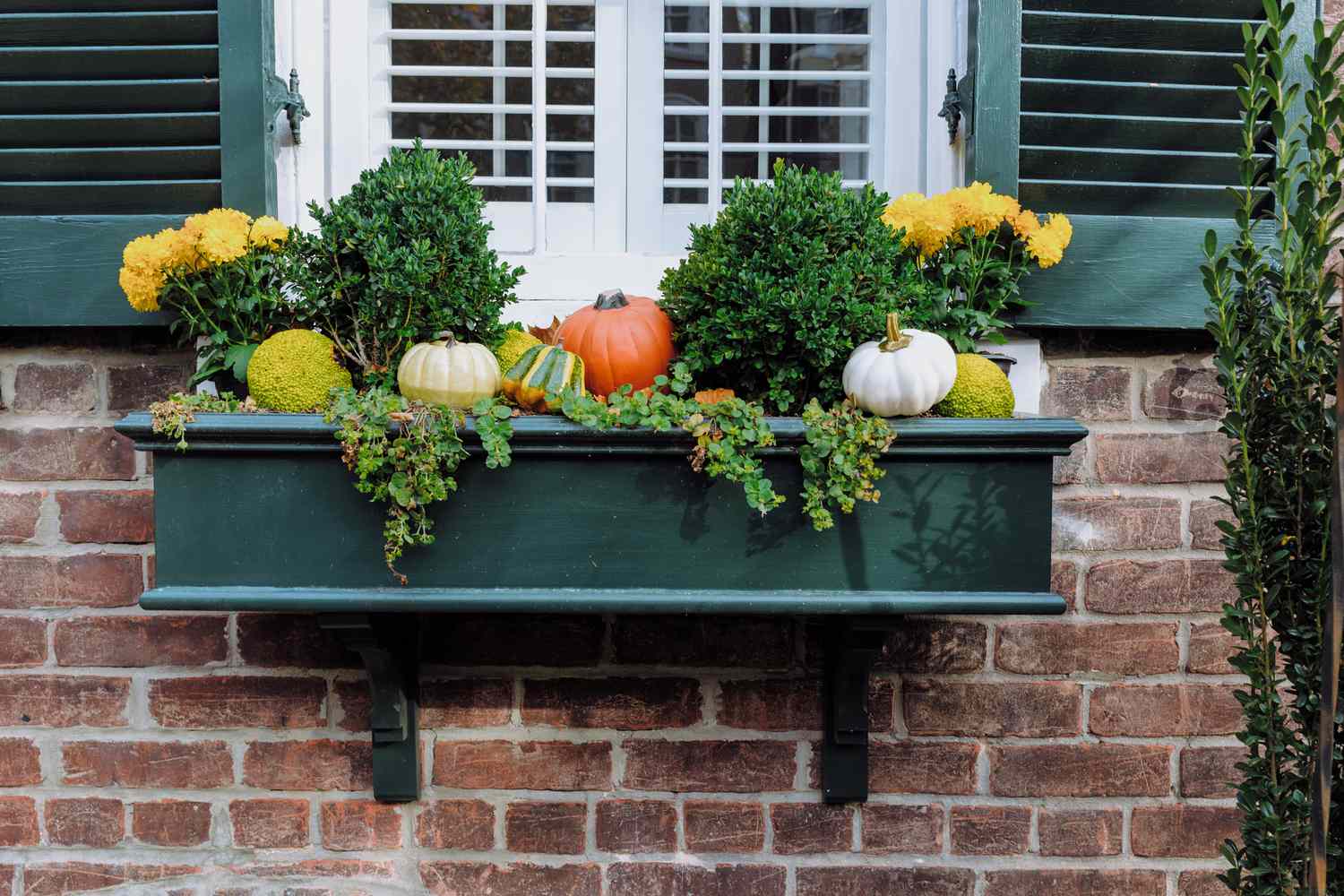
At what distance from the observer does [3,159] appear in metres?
1.48

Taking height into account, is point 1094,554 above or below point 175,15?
below

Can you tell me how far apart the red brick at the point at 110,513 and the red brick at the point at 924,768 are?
1.21 m

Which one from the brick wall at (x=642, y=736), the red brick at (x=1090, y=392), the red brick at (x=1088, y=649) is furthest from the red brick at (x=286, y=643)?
the red brick at (x=1090, y=392)

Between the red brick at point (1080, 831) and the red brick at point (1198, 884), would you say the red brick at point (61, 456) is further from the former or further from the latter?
the red brick at point (1198, 884)

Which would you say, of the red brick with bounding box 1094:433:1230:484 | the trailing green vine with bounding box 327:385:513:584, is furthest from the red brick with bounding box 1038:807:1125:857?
the trailing green vine with bounding box 327:385:513:584

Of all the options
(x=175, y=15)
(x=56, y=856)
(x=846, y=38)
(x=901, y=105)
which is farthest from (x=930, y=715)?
(x=175, y=15)

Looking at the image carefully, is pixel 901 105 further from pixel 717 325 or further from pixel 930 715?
pixel 930 715

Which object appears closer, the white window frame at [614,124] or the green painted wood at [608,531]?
the green painted wood at [608,531]

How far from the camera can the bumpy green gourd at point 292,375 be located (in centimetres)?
126

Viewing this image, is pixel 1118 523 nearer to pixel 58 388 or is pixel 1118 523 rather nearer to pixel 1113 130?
pixel 1113 130

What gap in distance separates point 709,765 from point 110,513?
3.37 ft

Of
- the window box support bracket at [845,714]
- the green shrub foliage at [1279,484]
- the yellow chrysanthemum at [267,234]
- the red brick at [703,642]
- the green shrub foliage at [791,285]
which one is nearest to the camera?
the green shrub foliage at [1279,484]

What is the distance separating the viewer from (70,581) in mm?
1568

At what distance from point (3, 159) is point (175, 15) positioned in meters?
0.34
